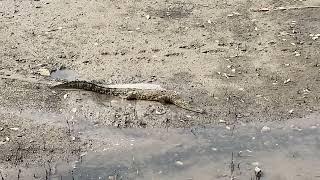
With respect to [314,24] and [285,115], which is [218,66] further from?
[314,24]

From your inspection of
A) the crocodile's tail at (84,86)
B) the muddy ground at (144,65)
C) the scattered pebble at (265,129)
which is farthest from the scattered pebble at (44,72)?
the scattered pebble at (265,129)

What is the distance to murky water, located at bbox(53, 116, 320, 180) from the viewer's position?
5570 mm

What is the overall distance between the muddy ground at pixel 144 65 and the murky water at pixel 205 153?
0.16m

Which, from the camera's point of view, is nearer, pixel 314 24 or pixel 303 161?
pixel 303 161

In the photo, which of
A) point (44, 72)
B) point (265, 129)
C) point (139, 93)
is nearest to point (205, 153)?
point (265, 129)

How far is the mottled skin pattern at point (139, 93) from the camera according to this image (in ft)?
21.9

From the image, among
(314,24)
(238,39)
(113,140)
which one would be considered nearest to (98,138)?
(113,140)

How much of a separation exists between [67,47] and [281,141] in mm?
3563

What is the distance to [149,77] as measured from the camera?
734 cm

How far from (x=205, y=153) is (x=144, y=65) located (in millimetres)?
2151

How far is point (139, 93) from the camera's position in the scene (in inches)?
266

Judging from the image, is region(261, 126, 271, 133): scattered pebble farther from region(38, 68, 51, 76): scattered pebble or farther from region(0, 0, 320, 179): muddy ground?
region(38, 68, 51, 76): scattered pebble

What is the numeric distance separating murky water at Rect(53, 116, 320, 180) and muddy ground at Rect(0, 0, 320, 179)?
0.16 metres

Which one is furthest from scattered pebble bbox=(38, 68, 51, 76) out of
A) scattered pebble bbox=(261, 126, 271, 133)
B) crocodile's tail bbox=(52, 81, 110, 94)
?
scattered pebble bbox=(261, 126, 271, 133)
